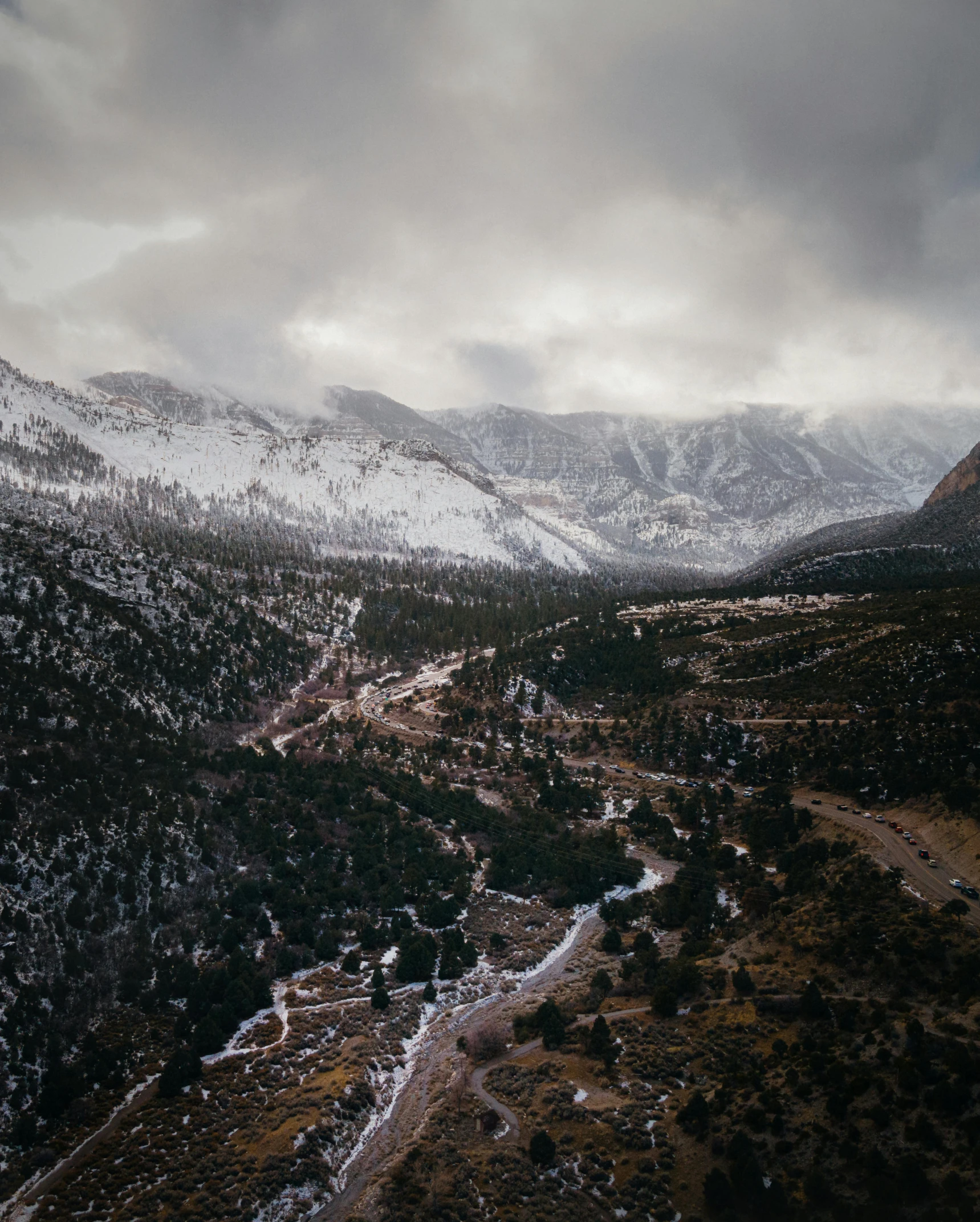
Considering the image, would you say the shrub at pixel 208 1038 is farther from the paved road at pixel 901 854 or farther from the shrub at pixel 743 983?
the paved road at pixel 901 854

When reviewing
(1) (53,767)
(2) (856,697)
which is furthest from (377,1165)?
(2) (856,697)

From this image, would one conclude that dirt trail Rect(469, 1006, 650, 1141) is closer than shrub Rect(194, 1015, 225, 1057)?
Yes

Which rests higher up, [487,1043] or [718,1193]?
[718,1193]

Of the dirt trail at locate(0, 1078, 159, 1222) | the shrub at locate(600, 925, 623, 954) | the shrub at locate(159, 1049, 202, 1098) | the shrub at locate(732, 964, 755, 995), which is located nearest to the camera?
the dirt trail at locate(0, 1078, 159, 1222)

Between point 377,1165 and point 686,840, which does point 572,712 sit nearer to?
point 686,840

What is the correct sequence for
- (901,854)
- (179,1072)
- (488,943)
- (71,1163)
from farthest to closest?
(488,943) → (901,854) → (179,1072) → (71,1163)

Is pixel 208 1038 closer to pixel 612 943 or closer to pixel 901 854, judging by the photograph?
pixel 612 943

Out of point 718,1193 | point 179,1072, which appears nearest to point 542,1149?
point 718,1193

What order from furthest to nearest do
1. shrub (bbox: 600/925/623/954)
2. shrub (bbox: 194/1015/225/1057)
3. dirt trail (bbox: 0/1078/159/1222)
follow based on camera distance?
shrub (bbox: 600/925/623/954), shrub (bbox: 194/1015/225/1057), dirt trail (bbox: 0/1078/159/1222)

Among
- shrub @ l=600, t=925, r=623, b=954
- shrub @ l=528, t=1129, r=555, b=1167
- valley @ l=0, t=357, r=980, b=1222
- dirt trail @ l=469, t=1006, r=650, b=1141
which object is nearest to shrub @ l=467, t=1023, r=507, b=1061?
valley @ l=0, t=357, r=980, b=1222

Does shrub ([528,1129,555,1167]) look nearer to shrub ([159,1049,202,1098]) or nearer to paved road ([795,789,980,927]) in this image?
shrub ([159,1049,202,1098])
